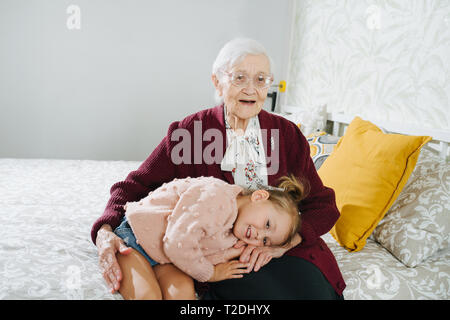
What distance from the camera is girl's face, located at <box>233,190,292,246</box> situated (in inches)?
42.3

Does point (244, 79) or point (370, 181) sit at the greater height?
point (244, 79)

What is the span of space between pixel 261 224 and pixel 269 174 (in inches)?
12.1

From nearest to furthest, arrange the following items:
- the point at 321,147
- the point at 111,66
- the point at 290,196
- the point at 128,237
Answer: the point at 128,237 < the point at 290,196 < the point at 321,147 < the point at 111,66

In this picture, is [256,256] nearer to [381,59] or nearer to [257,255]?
[257,255]

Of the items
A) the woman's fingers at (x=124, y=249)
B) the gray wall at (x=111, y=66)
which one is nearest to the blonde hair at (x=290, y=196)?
the woman's fingers at (x=124, y=249)

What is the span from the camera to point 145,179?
1.28 meters

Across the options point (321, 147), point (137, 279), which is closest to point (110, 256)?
point (137, 279)

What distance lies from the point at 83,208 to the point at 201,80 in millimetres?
2120

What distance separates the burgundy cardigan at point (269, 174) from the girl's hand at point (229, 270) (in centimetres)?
21

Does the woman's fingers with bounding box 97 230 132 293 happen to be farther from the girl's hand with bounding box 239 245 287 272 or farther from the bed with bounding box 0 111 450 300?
the girl's hand with bounding box 239 245 287 272

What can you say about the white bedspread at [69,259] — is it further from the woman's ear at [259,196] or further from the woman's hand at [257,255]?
the woman's ear at [259,196]

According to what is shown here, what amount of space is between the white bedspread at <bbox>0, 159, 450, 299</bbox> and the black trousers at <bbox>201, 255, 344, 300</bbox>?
0.17m

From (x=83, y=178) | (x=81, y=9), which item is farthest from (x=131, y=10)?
(x=83, y=178)

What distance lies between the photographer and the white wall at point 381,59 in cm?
157
